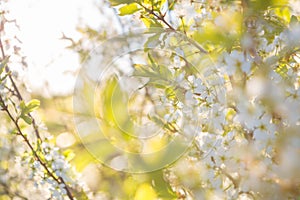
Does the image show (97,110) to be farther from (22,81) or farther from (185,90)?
(22,81)

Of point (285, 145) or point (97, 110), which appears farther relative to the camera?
point (97, 110)

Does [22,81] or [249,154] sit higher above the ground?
[249,154]

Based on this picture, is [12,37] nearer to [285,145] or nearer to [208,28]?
[208,28]

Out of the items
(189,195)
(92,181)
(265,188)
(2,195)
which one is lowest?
(2,195)

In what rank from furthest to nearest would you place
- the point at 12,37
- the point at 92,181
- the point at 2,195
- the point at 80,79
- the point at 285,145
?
the point at 2,195 → the point at 12,37 → the point at 92,181 → the point at 80,79 → the point at 285,145

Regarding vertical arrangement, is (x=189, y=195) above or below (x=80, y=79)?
below

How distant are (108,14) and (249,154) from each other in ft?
2.70

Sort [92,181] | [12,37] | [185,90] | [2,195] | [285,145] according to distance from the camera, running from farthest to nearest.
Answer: [2,195]
[12,37]
[92,181]
[185,90]
[285,145]

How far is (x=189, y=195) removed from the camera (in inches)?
28.1

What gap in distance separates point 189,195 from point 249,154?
0.15 metres

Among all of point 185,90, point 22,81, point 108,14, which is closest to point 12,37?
point 22,81

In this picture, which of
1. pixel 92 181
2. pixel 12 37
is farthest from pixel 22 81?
pixel 92 181

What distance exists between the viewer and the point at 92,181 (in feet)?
3.36

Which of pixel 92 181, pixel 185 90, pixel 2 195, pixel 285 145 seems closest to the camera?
pixel 285 145
